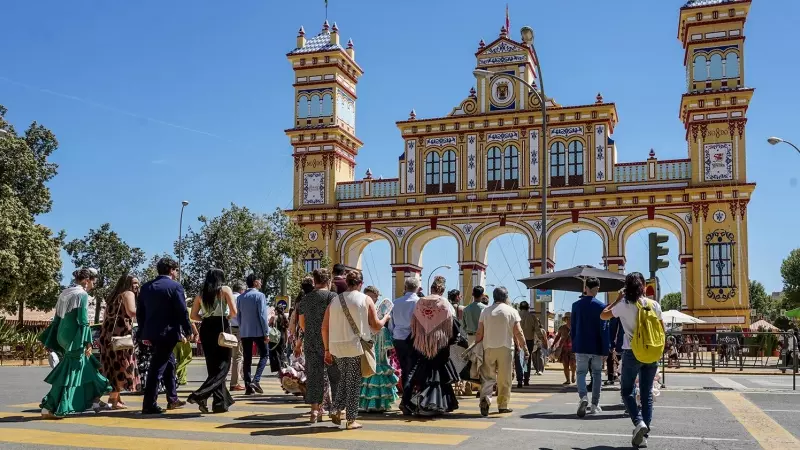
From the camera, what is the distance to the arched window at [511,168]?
42.0 metres

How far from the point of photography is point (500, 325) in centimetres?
1145

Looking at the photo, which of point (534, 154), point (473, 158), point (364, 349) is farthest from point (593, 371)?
point (473, 158)

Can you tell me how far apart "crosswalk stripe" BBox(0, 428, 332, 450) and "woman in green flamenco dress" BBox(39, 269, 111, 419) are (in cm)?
135

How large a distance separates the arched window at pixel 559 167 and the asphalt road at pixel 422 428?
28.1 meters

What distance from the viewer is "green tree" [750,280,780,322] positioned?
8644 centimetres

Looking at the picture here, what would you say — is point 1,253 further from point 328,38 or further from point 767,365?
point 767,365

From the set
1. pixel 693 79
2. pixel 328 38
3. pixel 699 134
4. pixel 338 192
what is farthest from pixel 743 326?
pixel 328 38

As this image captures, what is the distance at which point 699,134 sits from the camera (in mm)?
38938

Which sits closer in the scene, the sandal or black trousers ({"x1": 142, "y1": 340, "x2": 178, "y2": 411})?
the sandal

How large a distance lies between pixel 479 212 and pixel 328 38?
12569mm

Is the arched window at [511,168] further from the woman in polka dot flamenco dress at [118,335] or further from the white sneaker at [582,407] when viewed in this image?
the woman in polka dot flamenco dress at [118,335]

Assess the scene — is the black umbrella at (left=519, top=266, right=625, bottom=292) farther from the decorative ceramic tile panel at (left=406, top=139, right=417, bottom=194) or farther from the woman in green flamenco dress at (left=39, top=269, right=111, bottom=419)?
the decorative ceramic tile panel at (left=406, top=139, right=417, bottom=194)

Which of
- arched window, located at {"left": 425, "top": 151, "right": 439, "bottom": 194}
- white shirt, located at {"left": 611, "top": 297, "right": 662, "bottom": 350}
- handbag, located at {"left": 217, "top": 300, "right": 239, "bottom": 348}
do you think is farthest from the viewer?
arched window, located at {"left": 425, "top": 151, "right": 439, "bottom": 194}

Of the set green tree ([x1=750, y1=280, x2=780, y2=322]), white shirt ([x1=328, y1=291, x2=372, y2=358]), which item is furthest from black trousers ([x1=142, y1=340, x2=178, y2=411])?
green tree ([x1=750, y1=280, x2=780, y2=322])
